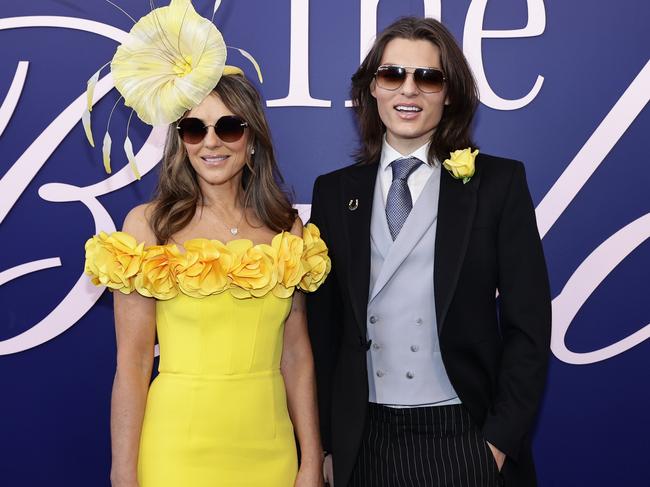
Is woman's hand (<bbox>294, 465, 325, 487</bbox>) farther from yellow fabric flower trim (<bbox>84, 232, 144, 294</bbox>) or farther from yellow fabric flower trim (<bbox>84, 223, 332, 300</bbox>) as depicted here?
yellow fabric flower trim (<bbox>84, 232, 144, 294</bbox>)

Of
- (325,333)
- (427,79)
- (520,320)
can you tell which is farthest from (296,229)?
(520,320)

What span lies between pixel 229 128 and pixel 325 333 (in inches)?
24.8

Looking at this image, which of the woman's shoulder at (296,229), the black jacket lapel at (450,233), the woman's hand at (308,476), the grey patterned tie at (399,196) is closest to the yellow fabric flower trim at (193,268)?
the woman's shoulder at (296,229)

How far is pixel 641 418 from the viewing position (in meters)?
3.18

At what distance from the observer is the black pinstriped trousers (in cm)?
217

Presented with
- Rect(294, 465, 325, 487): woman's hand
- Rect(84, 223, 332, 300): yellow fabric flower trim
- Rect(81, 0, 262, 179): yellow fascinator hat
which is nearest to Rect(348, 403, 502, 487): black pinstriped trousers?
Rect(294, 465, 325, 487): woman's hand

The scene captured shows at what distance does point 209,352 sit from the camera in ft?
7.18

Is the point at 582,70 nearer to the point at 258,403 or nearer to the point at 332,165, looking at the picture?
the point at 332,165

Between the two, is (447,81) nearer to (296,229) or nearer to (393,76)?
(393,76)

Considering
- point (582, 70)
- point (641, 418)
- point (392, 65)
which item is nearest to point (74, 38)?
point (392, 65)

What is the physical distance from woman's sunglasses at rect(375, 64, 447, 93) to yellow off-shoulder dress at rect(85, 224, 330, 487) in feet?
1.75

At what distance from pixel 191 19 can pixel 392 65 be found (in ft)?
1.83

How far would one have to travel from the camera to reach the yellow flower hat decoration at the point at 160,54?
2.33 meters

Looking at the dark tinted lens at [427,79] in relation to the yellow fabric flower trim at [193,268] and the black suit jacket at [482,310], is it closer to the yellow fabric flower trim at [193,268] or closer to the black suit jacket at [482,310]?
the black suit jacket at [482,310]
